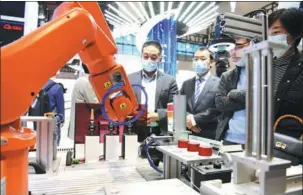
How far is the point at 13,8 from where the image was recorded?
3.23 m

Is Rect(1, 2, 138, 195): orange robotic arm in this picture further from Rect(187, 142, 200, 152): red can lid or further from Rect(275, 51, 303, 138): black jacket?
Rect(275, 51, 303, 138): black jacket

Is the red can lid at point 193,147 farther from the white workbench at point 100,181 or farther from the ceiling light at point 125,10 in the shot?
the ceiling light at point 125,10

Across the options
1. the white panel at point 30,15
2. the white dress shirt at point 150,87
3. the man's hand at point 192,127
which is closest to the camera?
the man's hand at point 192,127

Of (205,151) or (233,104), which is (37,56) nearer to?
(205,151)

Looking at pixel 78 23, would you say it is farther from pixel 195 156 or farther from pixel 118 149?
pixel 118 149

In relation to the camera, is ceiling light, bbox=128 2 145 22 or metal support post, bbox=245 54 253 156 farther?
ceiling light, bbox=128 2 145 22

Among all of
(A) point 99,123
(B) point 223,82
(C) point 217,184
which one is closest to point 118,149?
(A) point 99,123

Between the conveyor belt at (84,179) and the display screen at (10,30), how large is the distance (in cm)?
254

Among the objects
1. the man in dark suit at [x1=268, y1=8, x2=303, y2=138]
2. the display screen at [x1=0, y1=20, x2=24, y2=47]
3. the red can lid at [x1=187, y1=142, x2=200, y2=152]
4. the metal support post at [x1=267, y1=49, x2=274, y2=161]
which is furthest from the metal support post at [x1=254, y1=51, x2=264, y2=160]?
the display screen at [x1=0, y1=20, x2=24, y2=47]

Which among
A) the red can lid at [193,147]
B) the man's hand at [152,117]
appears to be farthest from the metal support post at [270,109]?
the man's hand at [152,117]

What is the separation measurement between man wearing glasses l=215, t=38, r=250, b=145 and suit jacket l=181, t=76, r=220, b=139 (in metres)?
0.29

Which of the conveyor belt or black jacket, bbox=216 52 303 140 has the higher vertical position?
black jacket, bbox=216 52 303 140

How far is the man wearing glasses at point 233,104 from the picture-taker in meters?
1.66

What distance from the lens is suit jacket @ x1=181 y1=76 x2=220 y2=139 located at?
2.15 m
